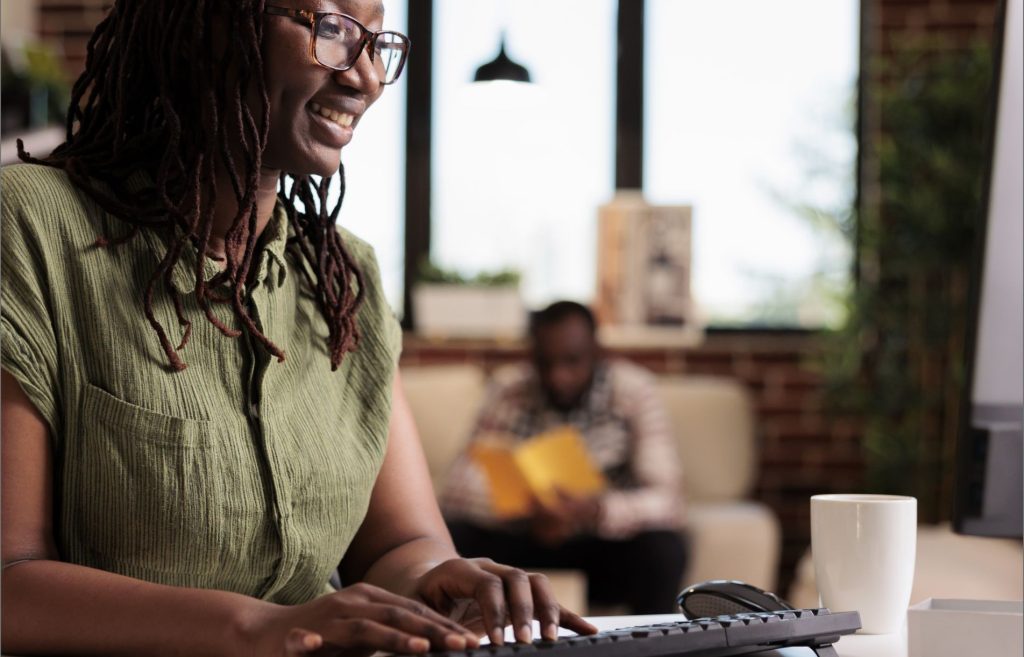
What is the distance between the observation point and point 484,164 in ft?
14.4

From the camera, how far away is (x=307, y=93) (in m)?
1.05

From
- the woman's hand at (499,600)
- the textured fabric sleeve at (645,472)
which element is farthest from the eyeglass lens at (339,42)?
the textured fabric sleeve at (645,472)

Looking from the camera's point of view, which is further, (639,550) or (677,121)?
(677,121)

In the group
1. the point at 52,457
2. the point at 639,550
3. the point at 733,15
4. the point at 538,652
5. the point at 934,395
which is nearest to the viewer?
the point at 538,652

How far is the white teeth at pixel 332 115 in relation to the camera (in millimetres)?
1075

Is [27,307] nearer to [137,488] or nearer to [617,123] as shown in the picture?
[137,488]

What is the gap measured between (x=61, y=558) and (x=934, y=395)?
3.35 meters

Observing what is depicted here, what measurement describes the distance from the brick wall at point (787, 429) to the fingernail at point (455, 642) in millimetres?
3587

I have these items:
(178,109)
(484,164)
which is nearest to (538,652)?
(178,109)

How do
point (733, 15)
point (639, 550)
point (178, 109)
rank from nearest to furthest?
point (178, 109) → point (639, 550) → point (733, 15)

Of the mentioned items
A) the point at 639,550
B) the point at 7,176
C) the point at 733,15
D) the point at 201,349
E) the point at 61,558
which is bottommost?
the point at 639,550

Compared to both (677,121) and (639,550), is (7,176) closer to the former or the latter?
(639,550)

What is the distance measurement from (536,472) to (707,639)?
2.51 metres

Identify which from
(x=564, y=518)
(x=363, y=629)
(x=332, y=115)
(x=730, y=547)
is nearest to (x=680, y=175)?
(x=730, y=547)
